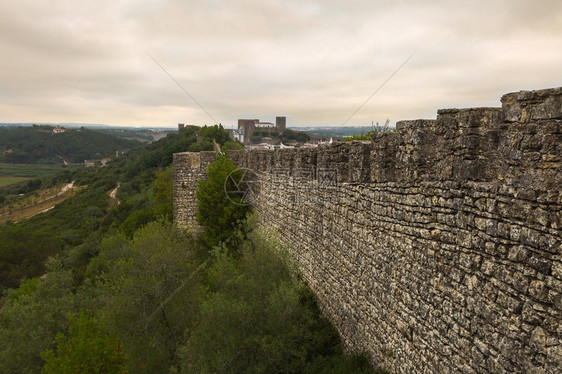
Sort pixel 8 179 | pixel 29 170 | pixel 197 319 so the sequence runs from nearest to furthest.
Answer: pixel 197 319, pixel 8 179, pixel 29 170

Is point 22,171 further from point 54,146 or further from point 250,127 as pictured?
point 250,127

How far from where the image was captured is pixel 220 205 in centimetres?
1448

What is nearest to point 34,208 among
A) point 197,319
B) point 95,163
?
point 95,163

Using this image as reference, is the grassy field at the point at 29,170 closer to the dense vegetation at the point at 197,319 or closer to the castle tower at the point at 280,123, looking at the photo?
the castle tower at the point at 280,123

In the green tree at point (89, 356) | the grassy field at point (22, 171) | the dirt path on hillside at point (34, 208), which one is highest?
the green tree at point (89, 356)

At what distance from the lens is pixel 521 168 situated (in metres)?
3.13

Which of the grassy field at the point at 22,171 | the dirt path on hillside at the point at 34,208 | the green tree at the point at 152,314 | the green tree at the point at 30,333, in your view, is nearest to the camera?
the green tree at the point at 152,314

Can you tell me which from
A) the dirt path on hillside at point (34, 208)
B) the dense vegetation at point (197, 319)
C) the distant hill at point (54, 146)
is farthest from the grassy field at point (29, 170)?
the dense vegetation at point (197, 319)

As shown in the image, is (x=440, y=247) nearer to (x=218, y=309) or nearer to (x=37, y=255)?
(x=218, y=309)

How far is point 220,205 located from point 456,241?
11.6 metres

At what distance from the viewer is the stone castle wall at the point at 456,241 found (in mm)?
2846

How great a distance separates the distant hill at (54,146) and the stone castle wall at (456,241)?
145 meters

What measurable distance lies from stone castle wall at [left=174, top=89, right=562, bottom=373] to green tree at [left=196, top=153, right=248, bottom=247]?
7.79m

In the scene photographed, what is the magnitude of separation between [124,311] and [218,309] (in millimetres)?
3948
